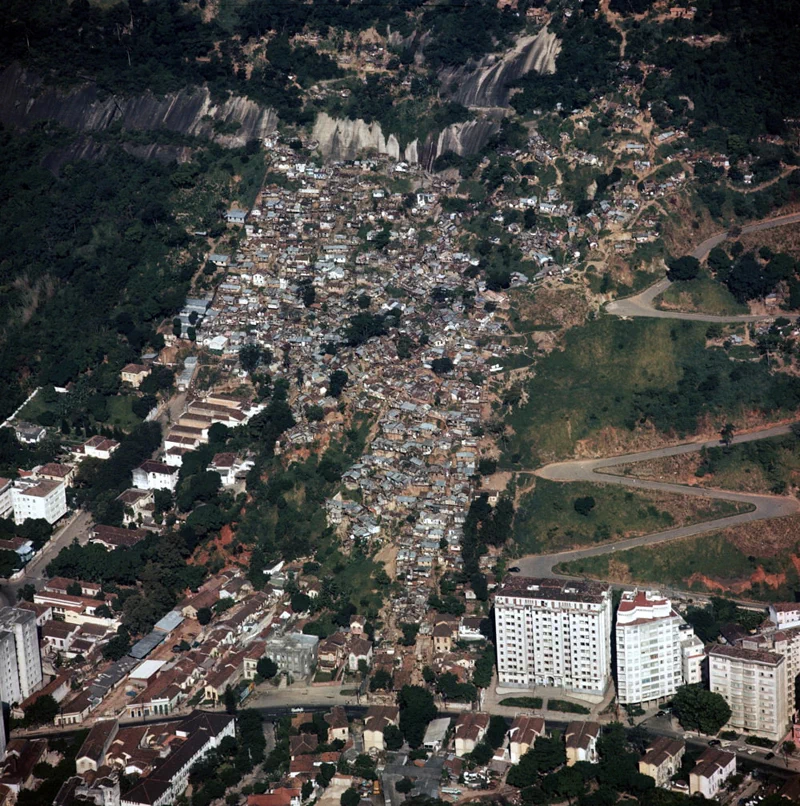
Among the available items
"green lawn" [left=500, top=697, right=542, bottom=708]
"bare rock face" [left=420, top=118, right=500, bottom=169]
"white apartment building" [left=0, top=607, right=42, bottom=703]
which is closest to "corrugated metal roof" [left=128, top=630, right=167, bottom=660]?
"white apartment building" [left=0, top=607, right=42, bottom=703]

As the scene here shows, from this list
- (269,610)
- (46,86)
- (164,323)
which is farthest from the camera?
(46,86)

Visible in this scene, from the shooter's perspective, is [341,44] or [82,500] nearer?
[82,500]

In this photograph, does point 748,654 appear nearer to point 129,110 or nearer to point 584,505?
point 584,505

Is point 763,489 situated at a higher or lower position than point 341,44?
lower

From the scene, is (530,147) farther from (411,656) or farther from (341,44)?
(411,656)

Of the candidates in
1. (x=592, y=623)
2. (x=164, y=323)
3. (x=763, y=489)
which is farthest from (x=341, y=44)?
(x=592, y=623)

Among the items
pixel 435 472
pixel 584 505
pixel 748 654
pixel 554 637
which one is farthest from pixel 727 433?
pixel 554 637
